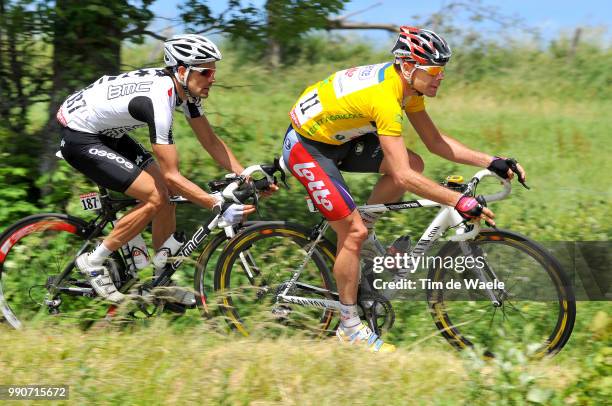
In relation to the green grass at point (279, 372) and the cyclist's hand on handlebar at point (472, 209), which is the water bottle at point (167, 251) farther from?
the cyclist's hand on handlebar at point (472, 209)

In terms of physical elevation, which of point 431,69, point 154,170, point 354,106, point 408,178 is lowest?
point 154,170

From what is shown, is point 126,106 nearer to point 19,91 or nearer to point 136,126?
point 136,126

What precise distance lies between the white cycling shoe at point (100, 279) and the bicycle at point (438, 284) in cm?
75

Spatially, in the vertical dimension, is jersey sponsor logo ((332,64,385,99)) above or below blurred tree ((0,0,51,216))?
above

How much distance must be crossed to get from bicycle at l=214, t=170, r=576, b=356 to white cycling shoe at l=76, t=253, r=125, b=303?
2.48 ft

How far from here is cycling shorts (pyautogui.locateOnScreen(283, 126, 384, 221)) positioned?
5.48 m

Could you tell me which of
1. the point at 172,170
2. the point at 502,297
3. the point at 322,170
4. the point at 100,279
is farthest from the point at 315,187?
the point at 100,279

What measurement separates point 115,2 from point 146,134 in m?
1.47

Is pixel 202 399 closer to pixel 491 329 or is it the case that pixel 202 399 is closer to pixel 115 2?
pixel 491 329

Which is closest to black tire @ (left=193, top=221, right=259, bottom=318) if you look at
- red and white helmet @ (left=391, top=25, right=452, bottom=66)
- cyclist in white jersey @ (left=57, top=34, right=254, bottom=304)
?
cyclist in white jersey @ (left=57, top=34, right=254, bottom=304)

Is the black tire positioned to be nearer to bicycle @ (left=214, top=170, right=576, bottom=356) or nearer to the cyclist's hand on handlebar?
bicycle @ (left=214, top=170, right=576, bottom=356)

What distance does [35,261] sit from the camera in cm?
619

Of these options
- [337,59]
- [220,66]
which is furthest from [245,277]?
[337,59]

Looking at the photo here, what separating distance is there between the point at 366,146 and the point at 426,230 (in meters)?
0.75
